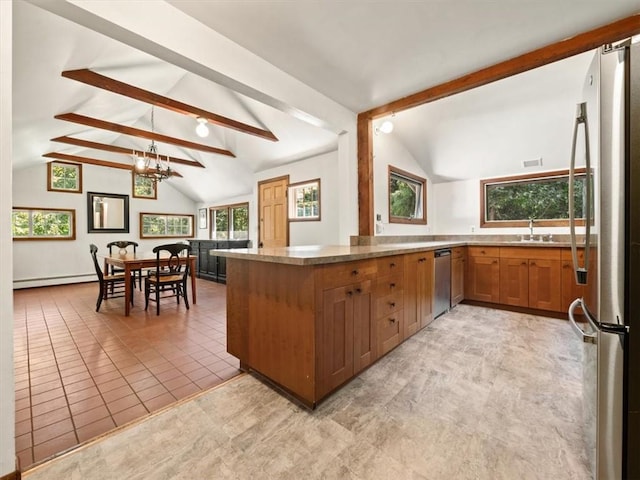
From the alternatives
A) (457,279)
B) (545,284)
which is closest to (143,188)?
(457,279)

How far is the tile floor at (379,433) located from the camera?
1.21 meters

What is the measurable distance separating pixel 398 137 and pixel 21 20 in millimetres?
3778

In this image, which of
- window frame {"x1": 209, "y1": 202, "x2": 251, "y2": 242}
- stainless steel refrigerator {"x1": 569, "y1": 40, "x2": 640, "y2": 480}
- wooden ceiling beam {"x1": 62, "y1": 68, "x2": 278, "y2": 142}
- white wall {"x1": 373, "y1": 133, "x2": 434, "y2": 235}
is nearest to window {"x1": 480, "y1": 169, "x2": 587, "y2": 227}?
white wall {"x1": 373, "y1": 133, "x2": 434, "y2": 235}

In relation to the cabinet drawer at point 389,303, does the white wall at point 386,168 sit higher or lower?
higher

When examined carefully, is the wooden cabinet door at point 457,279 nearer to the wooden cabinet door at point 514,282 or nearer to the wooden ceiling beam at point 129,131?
the wooden cabinet door at point 514,282

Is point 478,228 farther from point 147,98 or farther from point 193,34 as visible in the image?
point 147,98

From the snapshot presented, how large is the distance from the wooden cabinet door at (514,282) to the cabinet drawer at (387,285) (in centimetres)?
204

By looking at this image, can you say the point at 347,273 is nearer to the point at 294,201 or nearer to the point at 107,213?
the point at 294,201

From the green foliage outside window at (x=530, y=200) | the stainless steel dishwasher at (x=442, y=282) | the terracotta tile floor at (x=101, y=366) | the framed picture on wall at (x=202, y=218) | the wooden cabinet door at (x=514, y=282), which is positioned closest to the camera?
the terracotta tile floor at (x=101, y=366)

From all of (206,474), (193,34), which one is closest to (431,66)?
(193,34)

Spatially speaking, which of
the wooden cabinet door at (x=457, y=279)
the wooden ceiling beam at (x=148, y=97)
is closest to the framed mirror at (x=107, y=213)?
the wooden ceiling beam at (x=148, y=97)

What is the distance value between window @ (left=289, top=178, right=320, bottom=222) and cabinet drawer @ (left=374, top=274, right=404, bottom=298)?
239cm

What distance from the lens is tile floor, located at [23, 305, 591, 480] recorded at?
1.21 metres

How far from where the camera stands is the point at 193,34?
1822 mm
